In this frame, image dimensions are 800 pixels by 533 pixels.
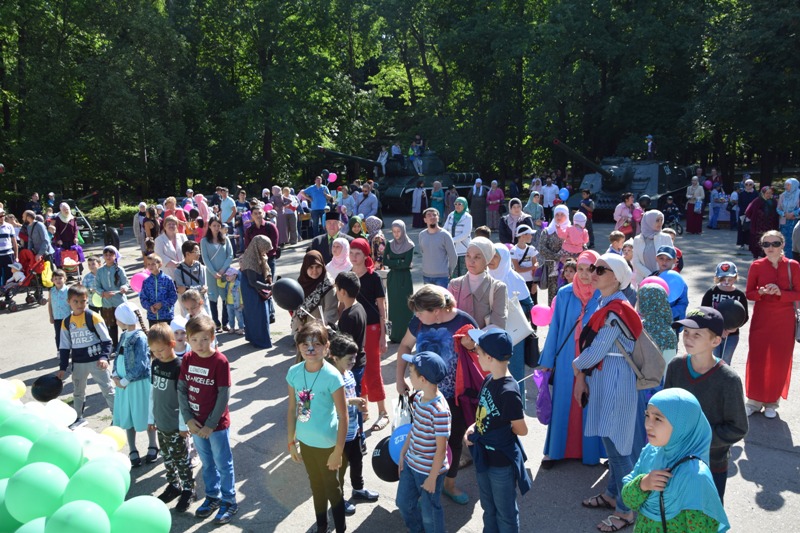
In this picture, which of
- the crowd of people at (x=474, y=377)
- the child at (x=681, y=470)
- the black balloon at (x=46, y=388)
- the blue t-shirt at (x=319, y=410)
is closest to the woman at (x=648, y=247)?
Answer: the crowd of people at (x=474, y=377)

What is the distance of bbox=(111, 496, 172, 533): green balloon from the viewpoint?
10.6 feet

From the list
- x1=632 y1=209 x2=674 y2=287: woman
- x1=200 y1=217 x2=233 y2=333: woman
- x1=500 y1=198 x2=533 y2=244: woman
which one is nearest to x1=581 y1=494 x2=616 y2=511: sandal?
x1=632 y1=209 x2=674 y2=287: woman

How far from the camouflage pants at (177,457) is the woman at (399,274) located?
4086 millimetres

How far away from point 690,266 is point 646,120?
48.2 ft

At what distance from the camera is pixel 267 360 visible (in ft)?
28.5

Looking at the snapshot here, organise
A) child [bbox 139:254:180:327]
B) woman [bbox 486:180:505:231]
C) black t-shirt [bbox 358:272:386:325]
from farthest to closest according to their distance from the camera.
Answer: woman [bbox 486:180:505:231] → child [bbox 139:254:180:327] → black t-shirt [bbox 358:272:386:325]

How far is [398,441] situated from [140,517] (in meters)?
1.69

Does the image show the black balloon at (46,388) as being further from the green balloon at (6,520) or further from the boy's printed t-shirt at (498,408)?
the boy's printed t-shirt at (498,408)

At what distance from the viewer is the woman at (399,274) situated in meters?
8.64

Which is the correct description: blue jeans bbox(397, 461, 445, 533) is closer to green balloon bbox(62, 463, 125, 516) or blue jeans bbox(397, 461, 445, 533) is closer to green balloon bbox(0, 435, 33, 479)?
green balloon bbox(62, 463, 125, 516)

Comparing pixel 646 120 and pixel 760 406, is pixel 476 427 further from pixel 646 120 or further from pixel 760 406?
pixel 646 120

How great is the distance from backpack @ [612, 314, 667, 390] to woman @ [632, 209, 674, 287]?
3605mm

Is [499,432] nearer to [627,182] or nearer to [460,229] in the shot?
[460,229]

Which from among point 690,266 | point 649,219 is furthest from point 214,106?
point 649,219
